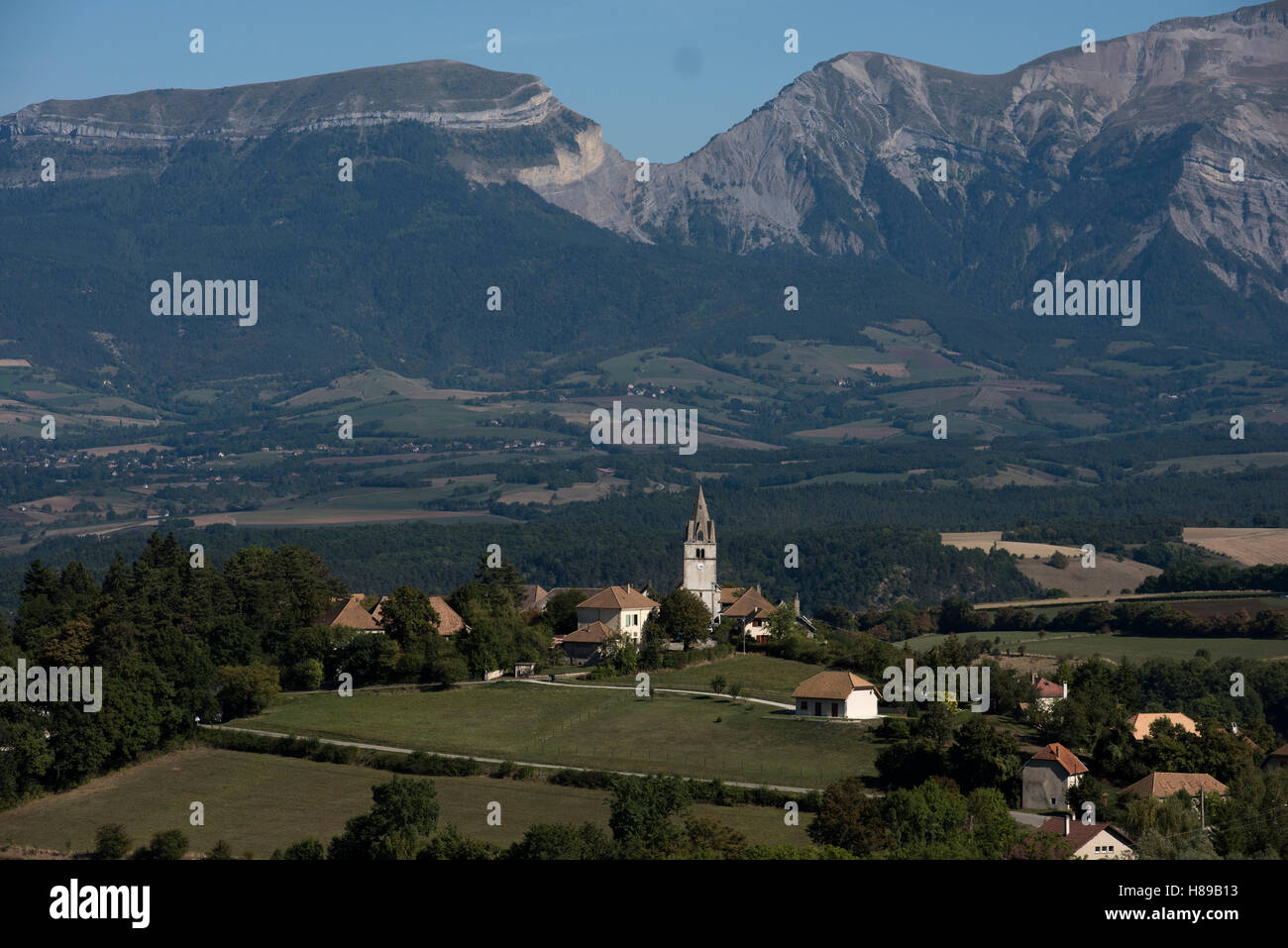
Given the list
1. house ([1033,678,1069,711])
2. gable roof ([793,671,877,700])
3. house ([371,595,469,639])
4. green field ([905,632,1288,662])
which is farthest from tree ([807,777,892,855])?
green field ([905,632,1288,662])

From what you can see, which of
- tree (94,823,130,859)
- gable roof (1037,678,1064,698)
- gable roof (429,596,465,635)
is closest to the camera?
tree (94,823,130,859)

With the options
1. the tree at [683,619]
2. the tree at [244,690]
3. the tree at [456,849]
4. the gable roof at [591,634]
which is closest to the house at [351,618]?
the tree at [244,690]

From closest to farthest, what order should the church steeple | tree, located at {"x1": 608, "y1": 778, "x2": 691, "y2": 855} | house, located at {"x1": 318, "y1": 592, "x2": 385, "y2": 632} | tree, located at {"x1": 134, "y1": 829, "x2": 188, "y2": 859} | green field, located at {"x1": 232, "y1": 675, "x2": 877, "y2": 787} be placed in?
1. tree, located at {"x1": 608, "y1": 778, "x2": 691, "y2": 855}
2. tree, located at {"x1": 134, "y1": 829, "x2": 188, "y2": 859}
3. green field, located at {"x1": 232, "y1": 675, "x2": 877, "y2": 787}
4. house, located at {"x1": 318, "y1": 592, "x2": 385, "y2": 632}
5. the church steeple

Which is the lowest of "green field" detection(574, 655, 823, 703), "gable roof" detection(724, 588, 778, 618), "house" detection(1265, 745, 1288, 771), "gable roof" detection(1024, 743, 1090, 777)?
"house" detection(1265, 745, 1288, 771)

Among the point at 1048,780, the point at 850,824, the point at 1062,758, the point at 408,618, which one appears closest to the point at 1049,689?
the point at 1062,758

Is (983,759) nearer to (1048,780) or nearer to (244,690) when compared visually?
(1048,780)

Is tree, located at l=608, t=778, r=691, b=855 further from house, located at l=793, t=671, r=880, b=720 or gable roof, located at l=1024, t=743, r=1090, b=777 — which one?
house, located at l=793, t=671, r=880, b=720

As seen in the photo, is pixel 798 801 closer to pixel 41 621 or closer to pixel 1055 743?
pixel 1055 743
